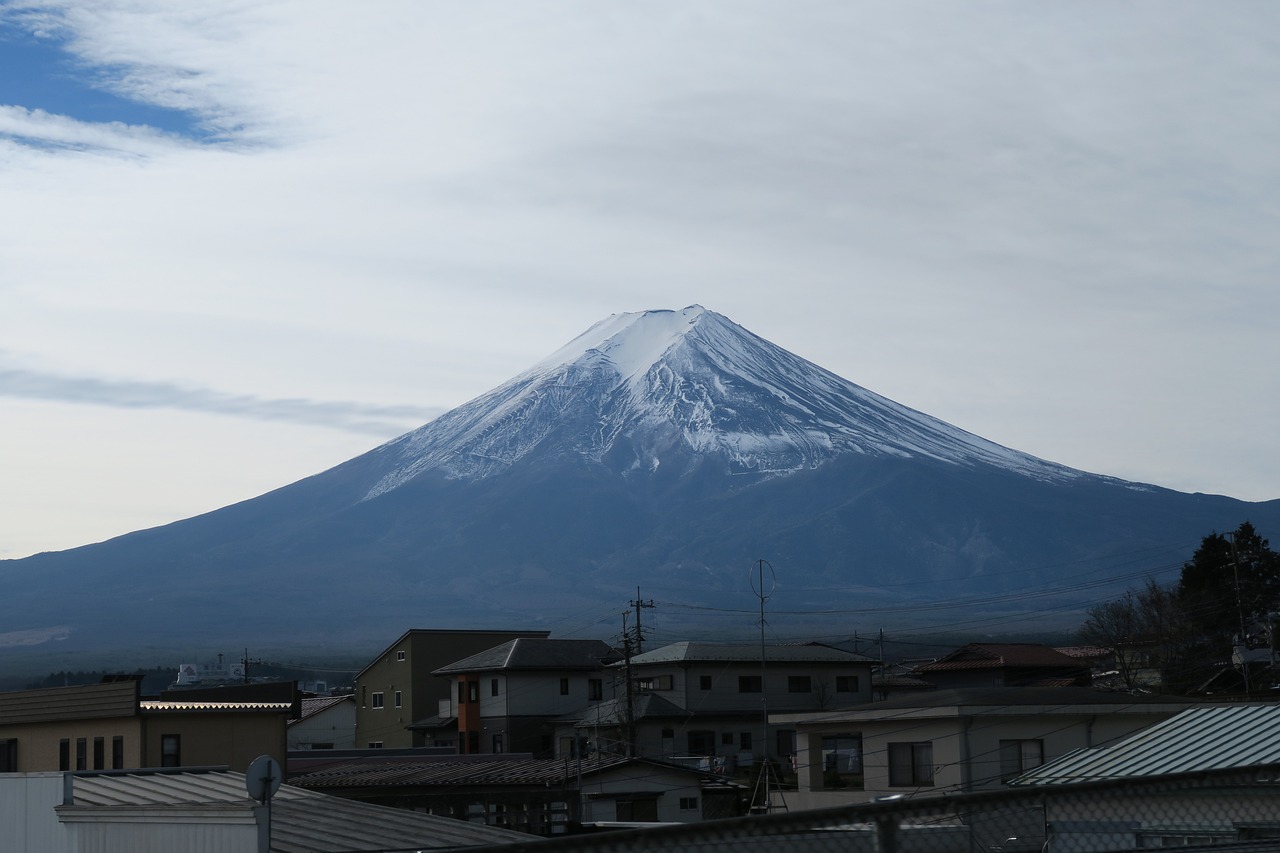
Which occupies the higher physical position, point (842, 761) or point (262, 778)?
point (262, 778)

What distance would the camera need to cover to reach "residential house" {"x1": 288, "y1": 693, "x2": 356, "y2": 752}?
68.3 metres

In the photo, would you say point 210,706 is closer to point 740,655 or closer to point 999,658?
point 740,655

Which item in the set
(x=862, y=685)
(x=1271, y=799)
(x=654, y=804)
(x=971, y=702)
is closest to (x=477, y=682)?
(x=862, y=685)

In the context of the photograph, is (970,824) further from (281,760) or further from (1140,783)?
(281,760)

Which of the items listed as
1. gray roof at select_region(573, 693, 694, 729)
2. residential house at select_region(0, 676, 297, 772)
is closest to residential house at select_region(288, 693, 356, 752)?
gray roof at select_region(573, 693, 694, 729)

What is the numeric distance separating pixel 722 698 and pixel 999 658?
15681 millimetres

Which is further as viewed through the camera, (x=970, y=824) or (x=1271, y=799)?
(x=1271, y=799)

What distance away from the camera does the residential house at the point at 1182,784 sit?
7.91 m

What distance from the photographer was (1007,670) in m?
63.1

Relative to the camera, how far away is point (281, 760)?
28844 mm

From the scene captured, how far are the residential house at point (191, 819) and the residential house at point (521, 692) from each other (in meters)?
40.6

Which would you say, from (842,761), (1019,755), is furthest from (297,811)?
(842,761)

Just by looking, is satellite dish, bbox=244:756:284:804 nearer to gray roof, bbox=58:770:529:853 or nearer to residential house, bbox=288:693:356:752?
gray roof, bbox=58:770:529:853

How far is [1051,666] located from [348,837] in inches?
2218
